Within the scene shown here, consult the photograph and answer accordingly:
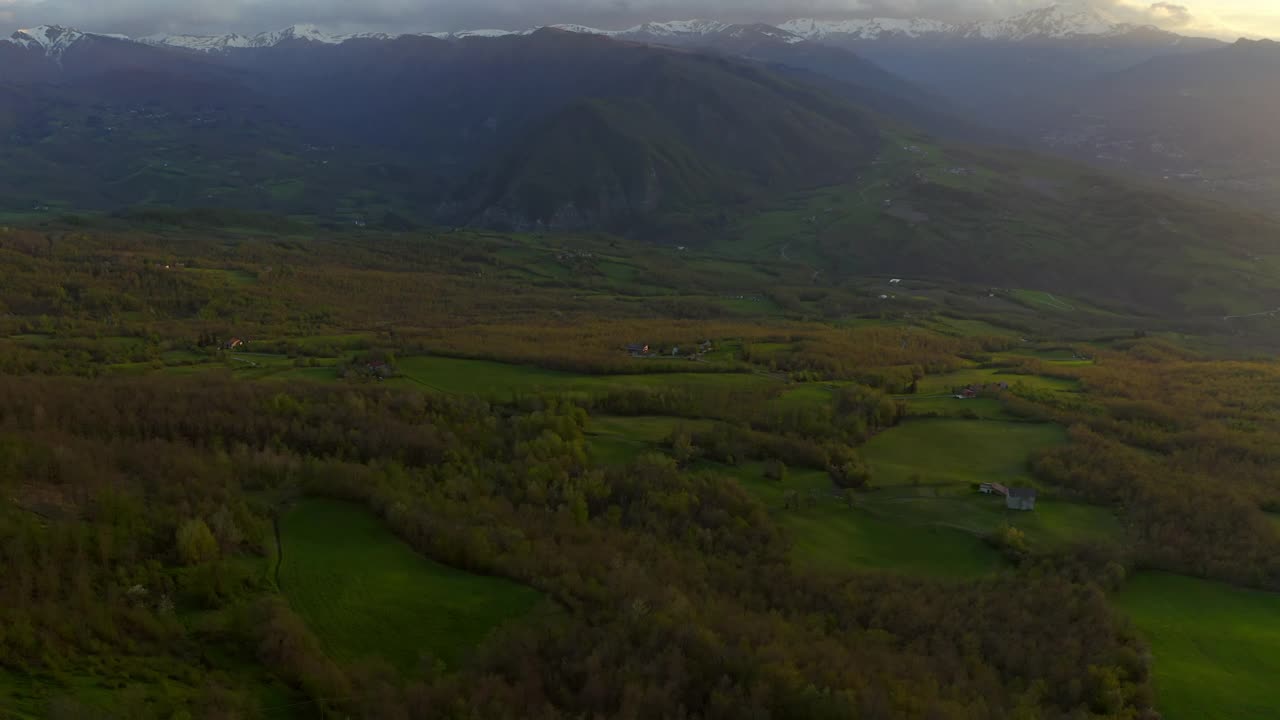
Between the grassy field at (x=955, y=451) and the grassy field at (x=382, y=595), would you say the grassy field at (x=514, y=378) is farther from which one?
the grassy field at (x=382, y=595)

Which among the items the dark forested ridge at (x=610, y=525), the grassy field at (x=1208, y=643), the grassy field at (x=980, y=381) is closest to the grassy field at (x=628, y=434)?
the dark forested ridge at (x=610, y=525)

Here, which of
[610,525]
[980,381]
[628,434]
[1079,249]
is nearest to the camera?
[610,525]

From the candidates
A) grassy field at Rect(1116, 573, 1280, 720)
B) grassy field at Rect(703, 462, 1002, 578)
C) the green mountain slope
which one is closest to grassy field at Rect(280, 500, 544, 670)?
grassy field at Rect(703, 462, 1002, 578)

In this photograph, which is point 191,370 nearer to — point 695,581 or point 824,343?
point 695,581

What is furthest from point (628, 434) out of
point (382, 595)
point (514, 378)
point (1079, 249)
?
point (1079, 249)

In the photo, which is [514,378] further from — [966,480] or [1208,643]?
[1208,643]

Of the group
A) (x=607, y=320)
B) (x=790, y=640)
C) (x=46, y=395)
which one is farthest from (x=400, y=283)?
(x=790, y=640)
